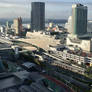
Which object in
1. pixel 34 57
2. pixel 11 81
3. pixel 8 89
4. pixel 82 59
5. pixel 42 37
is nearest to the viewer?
pixel 8 89

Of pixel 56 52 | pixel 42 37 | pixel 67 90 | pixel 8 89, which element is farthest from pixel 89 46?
pixel 8 89

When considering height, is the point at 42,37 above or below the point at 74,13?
below

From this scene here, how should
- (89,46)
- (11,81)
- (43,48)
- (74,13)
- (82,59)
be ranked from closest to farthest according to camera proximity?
(11,81) < (82,59) < (89,46) < (43,48) < (74,13)

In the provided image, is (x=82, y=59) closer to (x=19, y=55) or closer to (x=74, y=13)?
(x=19, y=55)

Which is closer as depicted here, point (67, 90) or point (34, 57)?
point (67, 90)

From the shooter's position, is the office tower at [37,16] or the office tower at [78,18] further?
the office tower at [37,16]
